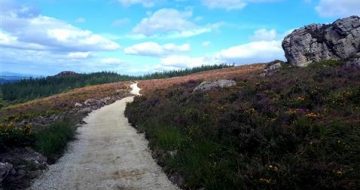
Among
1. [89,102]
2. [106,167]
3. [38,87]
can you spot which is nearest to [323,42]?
[89,102]

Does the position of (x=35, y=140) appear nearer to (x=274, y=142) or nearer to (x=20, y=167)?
(x=20, y=167)

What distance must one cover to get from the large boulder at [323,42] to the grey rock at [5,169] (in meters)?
30.4

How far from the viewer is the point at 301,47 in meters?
41.5

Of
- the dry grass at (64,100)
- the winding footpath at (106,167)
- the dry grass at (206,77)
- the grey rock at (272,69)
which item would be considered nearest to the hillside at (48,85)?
the dry grass at (206,77)

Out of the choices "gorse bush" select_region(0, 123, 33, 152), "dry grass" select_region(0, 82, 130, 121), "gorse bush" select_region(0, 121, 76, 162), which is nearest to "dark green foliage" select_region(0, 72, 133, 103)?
"dry grass" select_region(0, 82, 130, 121)

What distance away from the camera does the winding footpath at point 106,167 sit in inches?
462

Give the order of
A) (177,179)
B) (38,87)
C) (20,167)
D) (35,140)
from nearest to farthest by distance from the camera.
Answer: (177,179)
(20,167)
(35,140)
(38,87)

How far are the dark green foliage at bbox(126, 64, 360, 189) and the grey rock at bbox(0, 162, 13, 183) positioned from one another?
483 centimetres

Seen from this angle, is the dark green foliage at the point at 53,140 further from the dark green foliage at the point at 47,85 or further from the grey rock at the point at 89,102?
the dark green foliage at the point at 47,85

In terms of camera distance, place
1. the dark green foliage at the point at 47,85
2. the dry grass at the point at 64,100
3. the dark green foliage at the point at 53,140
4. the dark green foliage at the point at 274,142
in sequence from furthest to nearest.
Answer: the dark green foliage at the point at 47,85 < the dry grass at the point at 64,100 < the dark green foliage at the point at 53,140 < the dark green foliage at the point at 274,142

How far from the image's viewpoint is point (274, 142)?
35.1 ft

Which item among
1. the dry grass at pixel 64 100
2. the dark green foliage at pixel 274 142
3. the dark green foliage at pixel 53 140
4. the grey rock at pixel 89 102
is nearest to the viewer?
the dark green foliage at pixel 274 142

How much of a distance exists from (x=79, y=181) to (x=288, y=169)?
20.7 feet

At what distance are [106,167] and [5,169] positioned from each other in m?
3.46
